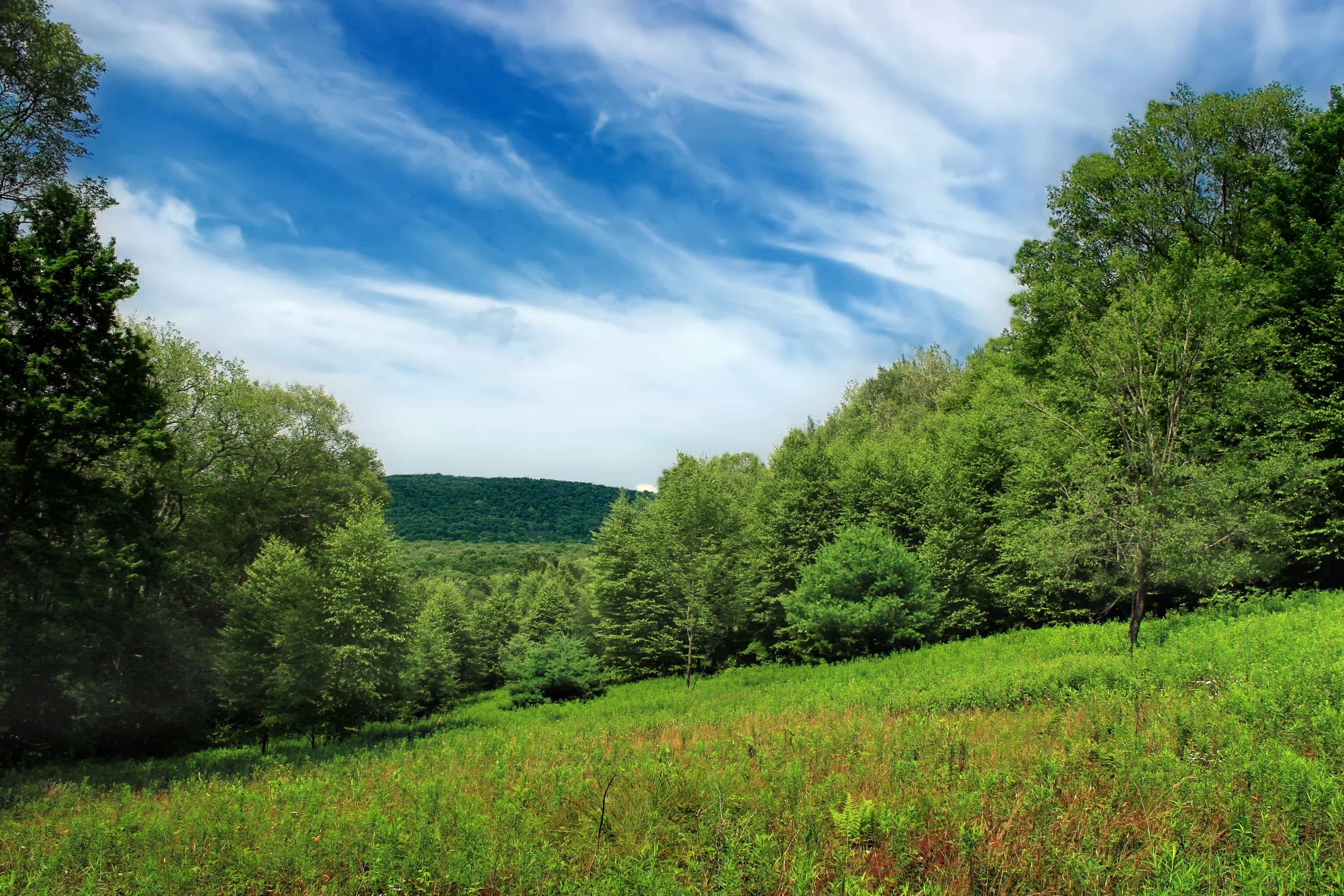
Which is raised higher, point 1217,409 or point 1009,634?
point 1217,409

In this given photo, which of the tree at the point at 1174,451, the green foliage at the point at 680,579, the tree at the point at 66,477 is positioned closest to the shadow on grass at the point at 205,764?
the tree at the point at 66,477

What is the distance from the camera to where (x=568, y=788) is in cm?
673

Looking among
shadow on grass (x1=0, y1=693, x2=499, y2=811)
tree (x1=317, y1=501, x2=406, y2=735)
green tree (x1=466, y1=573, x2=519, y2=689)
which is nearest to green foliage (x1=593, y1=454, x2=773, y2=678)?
shadow on grass (x1=0, y1=693, x2=499, y2=811)

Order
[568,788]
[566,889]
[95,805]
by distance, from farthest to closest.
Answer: [95,805] → [568,788] → [566,889]

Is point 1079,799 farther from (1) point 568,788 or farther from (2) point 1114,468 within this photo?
(2) point 1114,468

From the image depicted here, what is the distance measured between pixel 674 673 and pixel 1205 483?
2807 cm

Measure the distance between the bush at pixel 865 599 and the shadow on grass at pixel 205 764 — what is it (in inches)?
561

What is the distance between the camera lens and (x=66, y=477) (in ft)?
55.1

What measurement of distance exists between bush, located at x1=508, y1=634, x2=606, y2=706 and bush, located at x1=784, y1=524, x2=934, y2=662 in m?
11.4

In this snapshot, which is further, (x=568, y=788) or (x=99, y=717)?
(x=99, y=717)

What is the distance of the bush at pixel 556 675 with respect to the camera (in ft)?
104

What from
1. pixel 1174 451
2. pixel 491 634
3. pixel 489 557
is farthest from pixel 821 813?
pixel 489 557

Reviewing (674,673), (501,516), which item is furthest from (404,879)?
(501,516)

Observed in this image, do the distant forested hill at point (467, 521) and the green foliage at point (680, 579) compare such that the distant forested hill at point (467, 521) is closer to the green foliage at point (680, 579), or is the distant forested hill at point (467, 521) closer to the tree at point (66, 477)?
the green foliage at point (680, 579)
